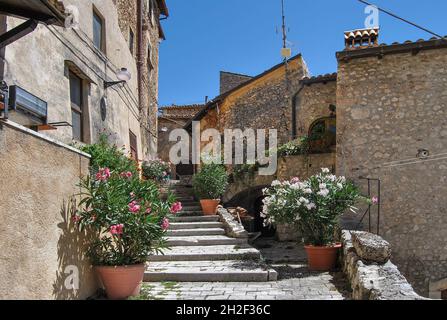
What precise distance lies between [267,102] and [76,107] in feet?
28.3

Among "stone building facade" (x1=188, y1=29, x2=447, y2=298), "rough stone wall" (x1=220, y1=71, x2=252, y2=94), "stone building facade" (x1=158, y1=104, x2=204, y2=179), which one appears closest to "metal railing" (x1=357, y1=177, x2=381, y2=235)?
"stone building facade" (x1=188, y1=29, x2=447, y2=298)

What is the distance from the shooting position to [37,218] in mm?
4297

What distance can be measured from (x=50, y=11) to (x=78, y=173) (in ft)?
6.39

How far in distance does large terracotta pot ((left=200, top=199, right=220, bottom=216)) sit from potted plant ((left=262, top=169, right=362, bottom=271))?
4040 millimetres

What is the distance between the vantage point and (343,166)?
10734mm

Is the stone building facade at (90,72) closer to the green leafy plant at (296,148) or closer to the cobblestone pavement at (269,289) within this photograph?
the cobblestone pavement at (269,289)

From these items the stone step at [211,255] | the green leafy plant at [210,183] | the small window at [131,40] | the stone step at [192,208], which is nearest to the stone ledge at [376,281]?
the stone step at [211,255]

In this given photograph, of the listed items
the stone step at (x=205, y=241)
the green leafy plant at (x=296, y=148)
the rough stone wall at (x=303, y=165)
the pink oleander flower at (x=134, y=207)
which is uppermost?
the green leafy plant at (x=296, y=148)

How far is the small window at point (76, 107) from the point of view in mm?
9035

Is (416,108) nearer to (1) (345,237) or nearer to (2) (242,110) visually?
(1) (345,237)

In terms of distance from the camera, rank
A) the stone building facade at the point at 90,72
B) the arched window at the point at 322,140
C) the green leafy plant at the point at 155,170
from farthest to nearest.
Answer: the green leafy plant at the point at 155,170 < the arched window at the point at 322,140 < the stone building facade at the point at 90,72

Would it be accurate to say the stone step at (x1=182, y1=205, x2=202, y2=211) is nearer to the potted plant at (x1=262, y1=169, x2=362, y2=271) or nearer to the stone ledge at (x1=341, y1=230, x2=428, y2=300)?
the potted plant at (x1=262, y1=169, x2=362, y2=271)

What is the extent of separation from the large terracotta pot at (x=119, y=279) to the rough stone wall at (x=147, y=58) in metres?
9.49
